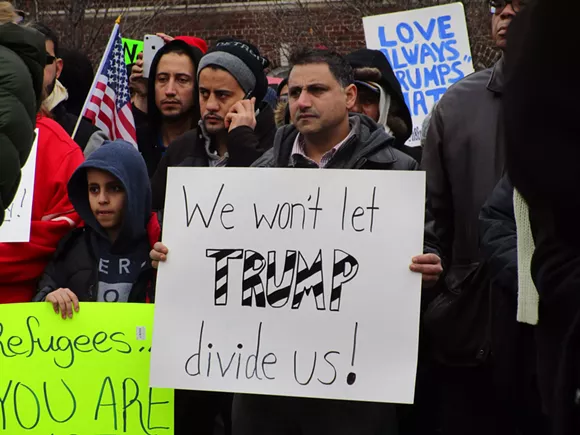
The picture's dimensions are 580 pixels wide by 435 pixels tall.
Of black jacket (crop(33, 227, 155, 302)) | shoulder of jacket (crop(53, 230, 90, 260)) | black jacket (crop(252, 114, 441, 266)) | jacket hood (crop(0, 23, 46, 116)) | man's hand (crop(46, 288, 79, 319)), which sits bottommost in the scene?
man's hand (crop(46, 288, 79, 319))

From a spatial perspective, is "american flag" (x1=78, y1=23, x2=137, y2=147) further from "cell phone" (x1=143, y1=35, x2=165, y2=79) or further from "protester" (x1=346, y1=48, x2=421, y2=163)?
"protester" (x1=346, y1=48, x2=421, y2=163)

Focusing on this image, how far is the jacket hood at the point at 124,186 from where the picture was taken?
4.75 metres

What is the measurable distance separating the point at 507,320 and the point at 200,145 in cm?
228

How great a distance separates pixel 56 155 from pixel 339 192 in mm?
1731

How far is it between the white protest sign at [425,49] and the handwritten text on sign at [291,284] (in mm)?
4293

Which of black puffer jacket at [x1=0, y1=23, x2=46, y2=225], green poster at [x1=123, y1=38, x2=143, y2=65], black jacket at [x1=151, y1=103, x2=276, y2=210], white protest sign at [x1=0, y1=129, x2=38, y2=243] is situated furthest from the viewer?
green poster at [x1=123, y1=38, x2=143, y2=65]

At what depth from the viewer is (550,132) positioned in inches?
84.6

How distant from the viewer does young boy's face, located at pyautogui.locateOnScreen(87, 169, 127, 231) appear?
4.79 m

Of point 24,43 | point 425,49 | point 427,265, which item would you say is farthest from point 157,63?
point 24,43

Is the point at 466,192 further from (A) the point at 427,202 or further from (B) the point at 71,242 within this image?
(B) the point at 71,242

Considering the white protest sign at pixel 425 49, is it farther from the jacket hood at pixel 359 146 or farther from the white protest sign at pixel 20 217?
the jacket hood at pixel 359 146

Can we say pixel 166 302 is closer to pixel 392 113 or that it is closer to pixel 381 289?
pixel 381 289

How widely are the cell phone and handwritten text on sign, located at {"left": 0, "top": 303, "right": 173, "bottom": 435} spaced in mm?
2796

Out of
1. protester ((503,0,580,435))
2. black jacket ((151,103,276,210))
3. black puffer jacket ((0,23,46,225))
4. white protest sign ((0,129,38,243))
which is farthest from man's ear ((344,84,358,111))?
protester ((503,0,580,435))
